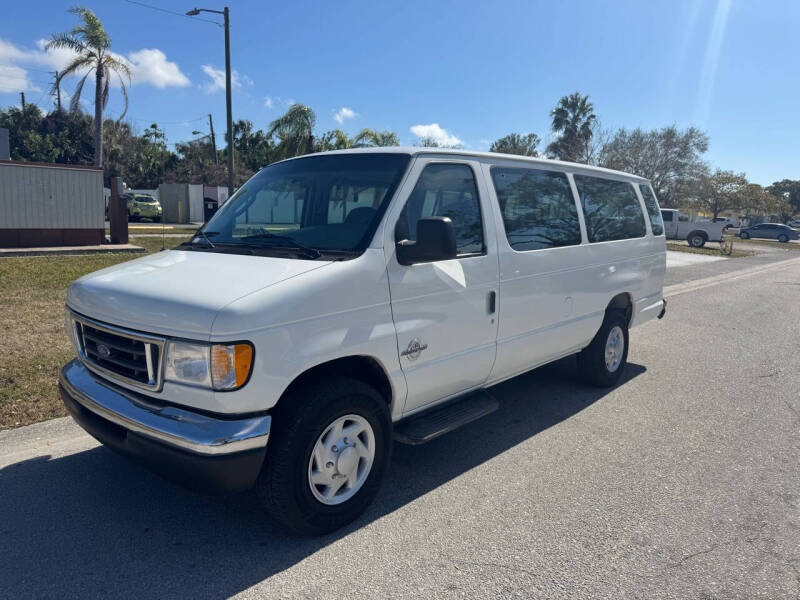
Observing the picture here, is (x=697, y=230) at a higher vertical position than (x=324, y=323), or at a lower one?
lower

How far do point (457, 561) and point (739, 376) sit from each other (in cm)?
497

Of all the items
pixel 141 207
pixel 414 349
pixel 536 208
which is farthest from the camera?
pixel 141 207

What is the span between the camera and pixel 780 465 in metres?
4.13

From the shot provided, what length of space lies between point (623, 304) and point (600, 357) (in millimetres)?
649

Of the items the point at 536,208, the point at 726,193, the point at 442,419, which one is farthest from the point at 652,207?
the point at 726,193

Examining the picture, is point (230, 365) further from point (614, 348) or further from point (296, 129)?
point (296, 129)

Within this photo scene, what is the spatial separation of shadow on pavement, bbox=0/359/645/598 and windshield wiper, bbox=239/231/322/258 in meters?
1.54

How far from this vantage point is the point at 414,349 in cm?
341

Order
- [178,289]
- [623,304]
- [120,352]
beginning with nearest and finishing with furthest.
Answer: [178,289] < [120,352] < [623,304]

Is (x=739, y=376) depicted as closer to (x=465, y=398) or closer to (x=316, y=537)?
(x=465, y=398)

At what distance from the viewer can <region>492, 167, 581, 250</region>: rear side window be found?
419 cm

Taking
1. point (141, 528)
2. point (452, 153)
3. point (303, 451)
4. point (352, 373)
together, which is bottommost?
point (141, 528)

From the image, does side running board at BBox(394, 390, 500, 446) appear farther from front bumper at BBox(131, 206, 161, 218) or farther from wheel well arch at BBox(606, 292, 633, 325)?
front bumper at BBox(131, 206, 161, 218)

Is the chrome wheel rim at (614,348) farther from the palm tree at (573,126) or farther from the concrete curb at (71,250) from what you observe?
the palm tree at (573,126)
